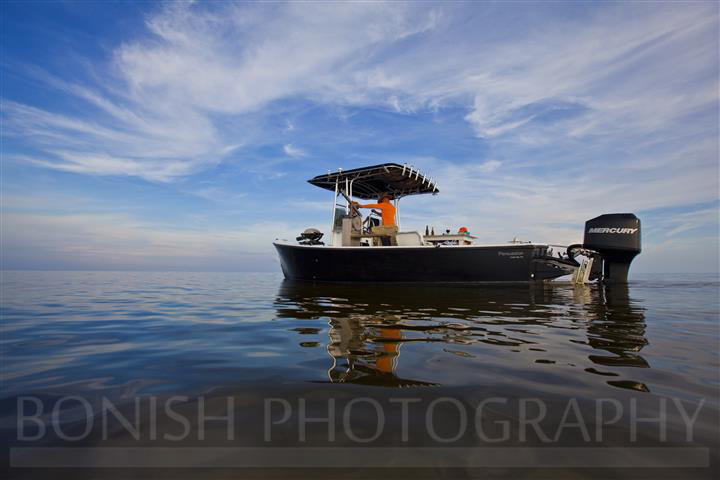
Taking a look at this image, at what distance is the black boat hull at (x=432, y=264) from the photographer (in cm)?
1393

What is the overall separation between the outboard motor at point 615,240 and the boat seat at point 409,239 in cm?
728

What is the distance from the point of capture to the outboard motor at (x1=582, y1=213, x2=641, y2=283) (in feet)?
44.0

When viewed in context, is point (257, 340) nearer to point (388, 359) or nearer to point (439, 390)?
point (388, 359)

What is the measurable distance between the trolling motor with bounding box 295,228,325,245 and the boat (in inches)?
2.2

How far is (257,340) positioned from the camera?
427 cm

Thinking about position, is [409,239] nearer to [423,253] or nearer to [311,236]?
[423,253]

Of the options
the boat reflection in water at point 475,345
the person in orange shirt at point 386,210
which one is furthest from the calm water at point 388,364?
the person in orange shirt at point 386,210

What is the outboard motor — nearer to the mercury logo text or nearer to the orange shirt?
the mercury logo text

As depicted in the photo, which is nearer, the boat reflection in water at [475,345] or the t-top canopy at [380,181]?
the boat reflection in water at [475,345]

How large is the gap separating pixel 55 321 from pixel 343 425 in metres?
6.65

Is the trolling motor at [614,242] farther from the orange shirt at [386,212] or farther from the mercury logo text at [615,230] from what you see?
the orange shirt at [386,212]

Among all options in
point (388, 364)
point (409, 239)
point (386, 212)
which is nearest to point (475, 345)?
point (388, 364)

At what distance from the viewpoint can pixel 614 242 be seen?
13.6 meters

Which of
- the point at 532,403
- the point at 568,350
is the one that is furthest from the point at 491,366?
the point at 568,350
